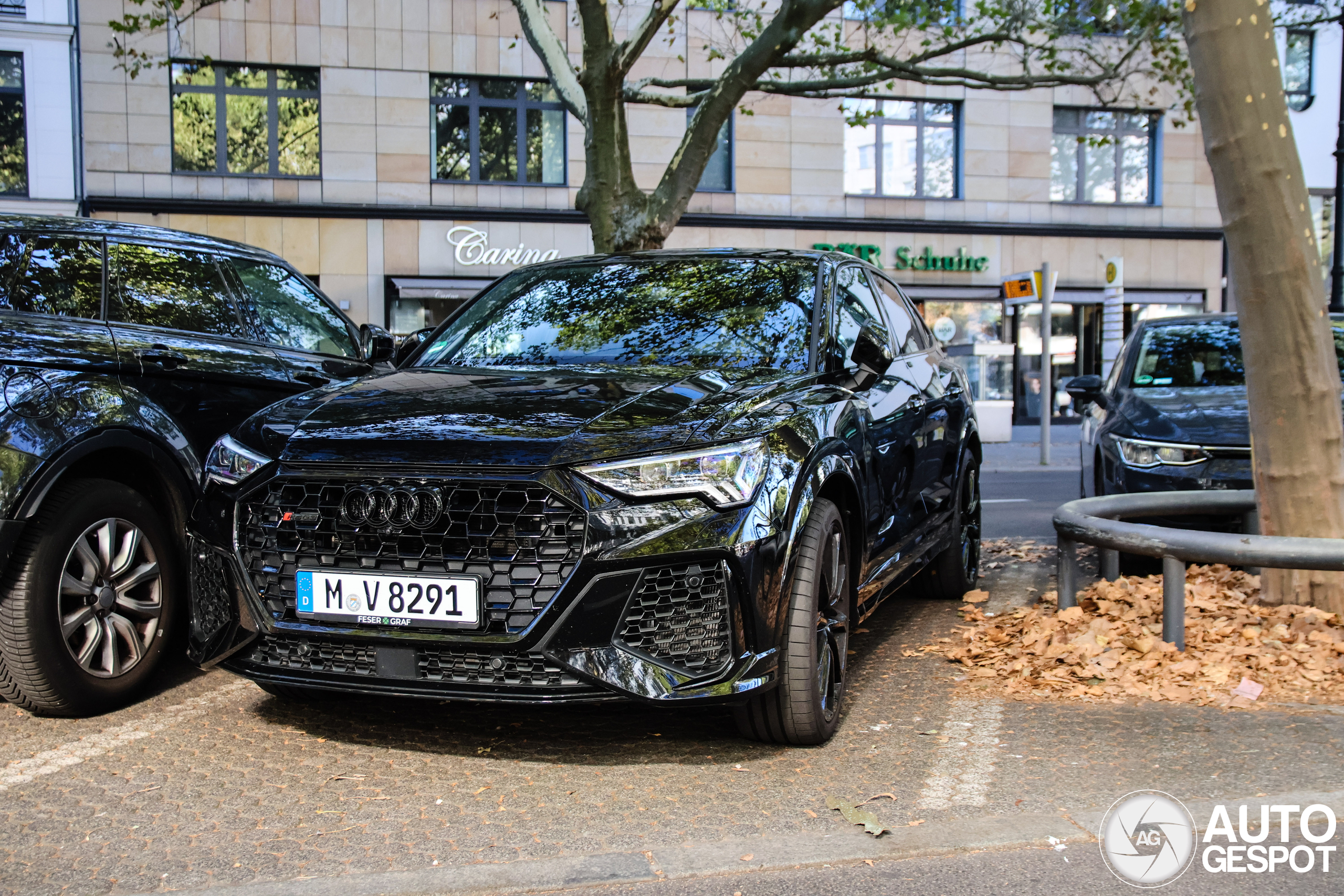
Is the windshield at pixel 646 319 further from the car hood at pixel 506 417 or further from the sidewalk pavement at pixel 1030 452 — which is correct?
the sidewalk pavement at pixel 1030 452

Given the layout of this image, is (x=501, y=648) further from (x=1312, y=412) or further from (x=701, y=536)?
(x=1312, y=412)

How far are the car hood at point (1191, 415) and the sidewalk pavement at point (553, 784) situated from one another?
7.59ft

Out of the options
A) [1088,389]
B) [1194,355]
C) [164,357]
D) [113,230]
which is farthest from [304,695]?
[1194,355]

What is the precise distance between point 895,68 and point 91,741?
12315 mm

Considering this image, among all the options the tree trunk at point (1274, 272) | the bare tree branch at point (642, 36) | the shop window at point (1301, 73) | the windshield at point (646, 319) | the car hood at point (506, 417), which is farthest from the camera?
the shop window at point (1301, 73)

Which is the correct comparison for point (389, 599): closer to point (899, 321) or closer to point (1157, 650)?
point (1157, 650)

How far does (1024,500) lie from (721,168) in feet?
43.6

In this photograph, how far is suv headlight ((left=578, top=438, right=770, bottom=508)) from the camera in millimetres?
3418

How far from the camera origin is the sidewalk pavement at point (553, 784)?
3.04 m

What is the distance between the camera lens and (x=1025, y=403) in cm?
2533

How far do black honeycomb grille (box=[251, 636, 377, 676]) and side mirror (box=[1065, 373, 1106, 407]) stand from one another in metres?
5.42

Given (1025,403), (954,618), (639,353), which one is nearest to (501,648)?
(639,353)

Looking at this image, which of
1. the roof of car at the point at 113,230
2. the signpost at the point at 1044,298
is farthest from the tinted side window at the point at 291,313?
the signpost at the point at 1044,298

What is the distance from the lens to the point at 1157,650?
187 inches
